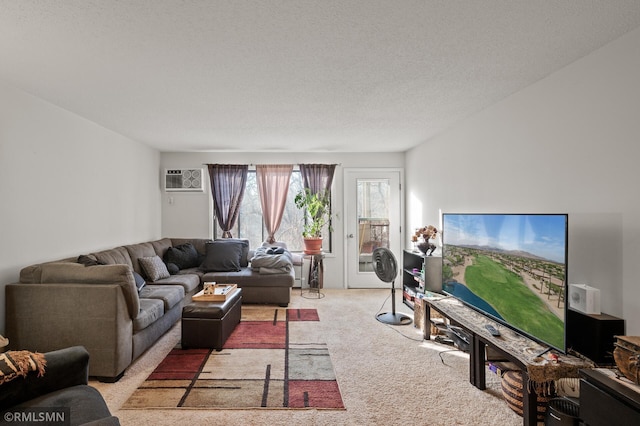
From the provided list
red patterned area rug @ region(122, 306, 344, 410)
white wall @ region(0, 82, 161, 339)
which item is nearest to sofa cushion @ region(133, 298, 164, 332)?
red patterned area rug @ region(122, 306, 344, 410)

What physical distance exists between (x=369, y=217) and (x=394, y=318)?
221 centimetres

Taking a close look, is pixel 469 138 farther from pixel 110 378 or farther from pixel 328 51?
pixel 110 378

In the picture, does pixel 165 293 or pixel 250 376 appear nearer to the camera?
pixel 250 376

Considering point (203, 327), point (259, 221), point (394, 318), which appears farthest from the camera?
point (259, 221)

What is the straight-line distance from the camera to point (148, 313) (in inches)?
122

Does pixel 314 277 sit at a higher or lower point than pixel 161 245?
lower

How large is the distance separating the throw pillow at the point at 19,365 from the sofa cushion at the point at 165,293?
6.16 ft

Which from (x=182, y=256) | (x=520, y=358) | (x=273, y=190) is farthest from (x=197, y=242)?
(x=520, y=358)

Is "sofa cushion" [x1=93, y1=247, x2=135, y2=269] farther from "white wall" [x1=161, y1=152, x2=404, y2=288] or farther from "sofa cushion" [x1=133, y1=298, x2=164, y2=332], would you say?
"white wall" [x1=161, y1=152, x2=404, y2=288]

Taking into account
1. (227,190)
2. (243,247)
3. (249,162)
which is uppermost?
(249,162)

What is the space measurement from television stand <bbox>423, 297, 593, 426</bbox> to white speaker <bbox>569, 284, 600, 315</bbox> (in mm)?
Answer: 310

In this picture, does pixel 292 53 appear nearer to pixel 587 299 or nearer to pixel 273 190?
pixel 587 299

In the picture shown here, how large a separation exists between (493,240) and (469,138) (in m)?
Answer: 1.54

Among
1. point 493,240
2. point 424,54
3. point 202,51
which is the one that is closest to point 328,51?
point 424,54
